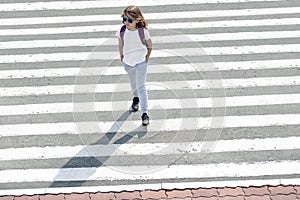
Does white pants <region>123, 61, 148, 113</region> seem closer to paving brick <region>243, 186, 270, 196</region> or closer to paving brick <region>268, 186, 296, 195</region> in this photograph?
paving brick <region>243, 186, 270, 196</region>

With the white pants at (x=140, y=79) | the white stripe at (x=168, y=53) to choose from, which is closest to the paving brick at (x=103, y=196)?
the white pants at (x=140, y=79)

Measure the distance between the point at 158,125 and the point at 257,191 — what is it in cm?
216

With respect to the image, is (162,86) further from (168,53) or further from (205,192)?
(205,192)

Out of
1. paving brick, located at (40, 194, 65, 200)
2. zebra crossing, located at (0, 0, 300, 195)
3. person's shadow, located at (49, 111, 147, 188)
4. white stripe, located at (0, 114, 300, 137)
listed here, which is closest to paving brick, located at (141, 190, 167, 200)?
zebra crossing, located at (0, 0, 300, 195)

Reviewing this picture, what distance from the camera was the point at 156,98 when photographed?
1044 centimetres

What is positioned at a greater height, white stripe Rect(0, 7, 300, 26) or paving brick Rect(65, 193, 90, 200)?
white stripe Rect(0, 7, 300, 26)

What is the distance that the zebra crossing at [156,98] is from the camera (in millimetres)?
9047

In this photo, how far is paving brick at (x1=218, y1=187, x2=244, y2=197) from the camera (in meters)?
8.50

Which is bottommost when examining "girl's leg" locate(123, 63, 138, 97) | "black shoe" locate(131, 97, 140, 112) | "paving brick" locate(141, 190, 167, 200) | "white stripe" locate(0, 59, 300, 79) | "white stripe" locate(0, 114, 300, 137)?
"paving brick" locate(141, 190, 167, 200)

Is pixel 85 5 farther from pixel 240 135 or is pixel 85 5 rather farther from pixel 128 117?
pixel 240 135

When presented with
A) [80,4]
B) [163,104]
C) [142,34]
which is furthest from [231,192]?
[80,4]

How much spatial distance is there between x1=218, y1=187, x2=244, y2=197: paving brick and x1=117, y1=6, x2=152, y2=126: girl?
6.36 feet

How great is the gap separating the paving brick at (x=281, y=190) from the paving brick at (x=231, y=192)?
0.45m

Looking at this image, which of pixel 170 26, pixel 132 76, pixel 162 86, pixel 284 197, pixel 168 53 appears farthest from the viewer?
pixel 170 26
